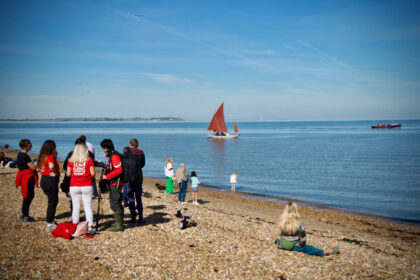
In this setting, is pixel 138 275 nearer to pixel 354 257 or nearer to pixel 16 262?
pixel 16 262

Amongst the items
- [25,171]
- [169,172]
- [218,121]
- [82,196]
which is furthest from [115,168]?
[218,121]

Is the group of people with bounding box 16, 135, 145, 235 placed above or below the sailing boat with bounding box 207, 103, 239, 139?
below

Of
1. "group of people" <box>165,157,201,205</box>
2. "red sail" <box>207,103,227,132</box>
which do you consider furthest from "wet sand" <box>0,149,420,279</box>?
"red sail" <box>207,103,227,132</box>

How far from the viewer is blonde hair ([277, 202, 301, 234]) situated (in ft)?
23.7

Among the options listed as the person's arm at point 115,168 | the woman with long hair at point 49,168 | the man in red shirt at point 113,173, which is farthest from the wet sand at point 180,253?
the person's arm at point 115,168

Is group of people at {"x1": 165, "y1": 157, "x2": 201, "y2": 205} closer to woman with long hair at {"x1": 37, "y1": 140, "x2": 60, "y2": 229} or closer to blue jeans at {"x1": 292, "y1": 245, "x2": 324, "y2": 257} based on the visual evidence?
woman with long hair at {"x1": 37, "y1": 140, "x2": 60, "y2": 229}

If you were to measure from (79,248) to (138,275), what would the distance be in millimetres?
1892

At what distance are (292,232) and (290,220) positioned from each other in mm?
386

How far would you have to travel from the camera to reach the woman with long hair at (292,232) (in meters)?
7.23

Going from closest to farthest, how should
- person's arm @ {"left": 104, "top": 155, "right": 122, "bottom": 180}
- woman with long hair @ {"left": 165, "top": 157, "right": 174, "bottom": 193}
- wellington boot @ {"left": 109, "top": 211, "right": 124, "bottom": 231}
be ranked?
1. person's arm @ {"left": 104, "top": 155, "right": 122, "bottom": 180}
2. wellington boot @ {"left": 109, "top": 211, "right": 124, "bottom": 231}
3. woman with long hair @ {"left": 165, "top": 157, "right": 174, "bottom": 193}

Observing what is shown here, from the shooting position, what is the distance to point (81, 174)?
6.82 meters

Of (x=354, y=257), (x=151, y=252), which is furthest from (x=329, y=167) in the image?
(x=151, y=252)

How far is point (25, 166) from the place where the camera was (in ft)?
24.9

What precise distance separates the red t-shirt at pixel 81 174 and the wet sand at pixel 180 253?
5.10ft
